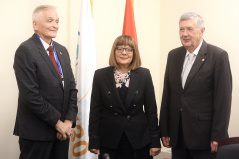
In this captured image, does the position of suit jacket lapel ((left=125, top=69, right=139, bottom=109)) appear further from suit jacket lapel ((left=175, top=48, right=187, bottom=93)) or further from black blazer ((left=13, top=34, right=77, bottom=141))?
black blazer ((left=13, top=34, right=77, bottom=141))

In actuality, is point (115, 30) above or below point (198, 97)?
above

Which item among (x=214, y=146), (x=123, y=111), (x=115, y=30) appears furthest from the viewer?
(x=115, y=30)

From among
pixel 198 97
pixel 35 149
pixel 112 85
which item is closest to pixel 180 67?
pixel 198 97

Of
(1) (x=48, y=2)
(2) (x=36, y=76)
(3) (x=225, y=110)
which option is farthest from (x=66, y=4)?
(3) (x=225, y=110)

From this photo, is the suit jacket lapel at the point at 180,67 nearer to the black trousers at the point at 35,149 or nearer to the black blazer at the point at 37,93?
the black blazer at the point at 37,93

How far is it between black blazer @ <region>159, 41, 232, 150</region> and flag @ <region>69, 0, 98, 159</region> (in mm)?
1109

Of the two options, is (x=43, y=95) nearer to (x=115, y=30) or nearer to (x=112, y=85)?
(x=112, y=85)

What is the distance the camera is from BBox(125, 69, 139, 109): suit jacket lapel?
102 inches

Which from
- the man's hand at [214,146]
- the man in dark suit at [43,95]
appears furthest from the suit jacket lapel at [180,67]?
the man in dark suit at [43,95]

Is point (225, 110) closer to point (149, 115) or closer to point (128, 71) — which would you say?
point (149, 115)

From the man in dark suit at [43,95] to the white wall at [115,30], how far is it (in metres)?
0.80

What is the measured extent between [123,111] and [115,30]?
7.74 ft

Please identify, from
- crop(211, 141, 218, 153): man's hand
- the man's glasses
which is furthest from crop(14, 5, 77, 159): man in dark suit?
crop(211, 141, 218, 153): man's hand

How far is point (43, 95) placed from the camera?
262 cm
